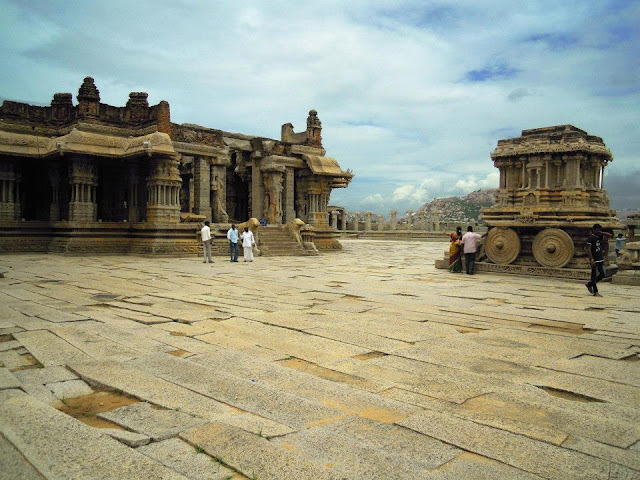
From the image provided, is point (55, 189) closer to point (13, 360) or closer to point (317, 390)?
point (13, 360)

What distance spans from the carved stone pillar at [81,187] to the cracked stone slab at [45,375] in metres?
17.2

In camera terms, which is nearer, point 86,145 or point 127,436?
point 127,436

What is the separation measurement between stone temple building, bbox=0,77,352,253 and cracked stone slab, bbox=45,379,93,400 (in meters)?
16.0

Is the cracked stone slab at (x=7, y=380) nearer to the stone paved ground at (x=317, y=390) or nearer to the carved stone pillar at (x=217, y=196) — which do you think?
the stone paved ground at (x=317, y=390)

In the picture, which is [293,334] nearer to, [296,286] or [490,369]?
[490,369]

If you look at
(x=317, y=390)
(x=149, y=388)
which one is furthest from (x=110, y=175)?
(x=317, y=390)

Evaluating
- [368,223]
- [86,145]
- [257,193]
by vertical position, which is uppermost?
[86,145]

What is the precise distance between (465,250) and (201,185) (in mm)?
13270

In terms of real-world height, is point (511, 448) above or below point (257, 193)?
below

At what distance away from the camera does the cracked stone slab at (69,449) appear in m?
2.54

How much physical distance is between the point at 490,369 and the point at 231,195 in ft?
83.0

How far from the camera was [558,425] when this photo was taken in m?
3.24

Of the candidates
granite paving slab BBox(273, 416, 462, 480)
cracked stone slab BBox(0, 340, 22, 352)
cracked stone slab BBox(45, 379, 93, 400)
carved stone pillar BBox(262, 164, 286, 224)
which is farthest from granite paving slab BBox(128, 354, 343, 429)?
carved stone pillar BBox(262, 164, 286, 224)

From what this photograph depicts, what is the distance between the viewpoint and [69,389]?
3.88 meters
